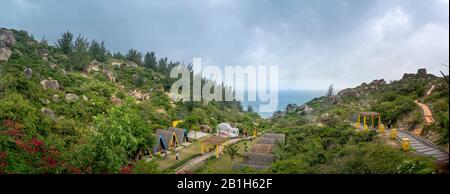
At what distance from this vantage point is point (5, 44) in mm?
23719

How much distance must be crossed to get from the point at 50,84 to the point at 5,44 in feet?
30.9

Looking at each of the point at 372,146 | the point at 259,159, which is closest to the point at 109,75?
the point at 259,159

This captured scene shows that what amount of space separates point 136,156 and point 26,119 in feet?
13.6

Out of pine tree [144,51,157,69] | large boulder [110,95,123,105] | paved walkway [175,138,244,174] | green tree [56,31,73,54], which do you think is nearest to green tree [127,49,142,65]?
pine tree [144,51,157,69]

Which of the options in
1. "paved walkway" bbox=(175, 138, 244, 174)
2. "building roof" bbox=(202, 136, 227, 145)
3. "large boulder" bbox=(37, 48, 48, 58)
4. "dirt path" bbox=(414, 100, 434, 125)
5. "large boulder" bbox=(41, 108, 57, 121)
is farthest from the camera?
"large boulder" bbox=(37, 48, 48, 58)

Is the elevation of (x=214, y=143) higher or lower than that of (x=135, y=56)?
lower

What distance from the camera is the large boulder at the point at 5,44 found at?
21234 mm

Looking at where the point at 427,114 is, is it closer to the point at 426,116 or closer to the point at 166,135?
the point at 426,116

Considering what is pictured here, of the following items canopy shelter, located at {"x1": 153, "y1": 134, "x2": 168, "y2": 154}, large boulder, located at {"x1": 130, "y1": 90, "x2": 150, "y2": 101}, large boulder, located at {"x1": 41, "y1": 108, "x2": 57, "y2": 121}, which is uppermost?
large boulder, located at {"x1": 130, "y1": 90, "x2": 150, "y2": 101}

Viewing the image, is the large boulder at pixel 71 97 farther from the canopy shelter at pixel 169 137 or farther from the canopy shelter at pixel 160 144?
the canopy shelter at pixel 160 144

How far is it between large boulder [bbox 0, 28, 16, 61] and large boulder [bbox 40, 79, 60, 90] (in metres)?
5.64

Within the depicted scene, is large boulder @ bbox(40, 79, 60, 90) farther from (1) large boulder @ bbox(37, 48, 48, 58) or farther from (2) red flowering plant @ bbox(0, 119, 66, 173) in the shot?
(1) large boulder @ bbox(37, 48, 48, 58)

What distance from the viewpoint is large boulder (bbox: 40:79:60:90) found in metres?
17.7
